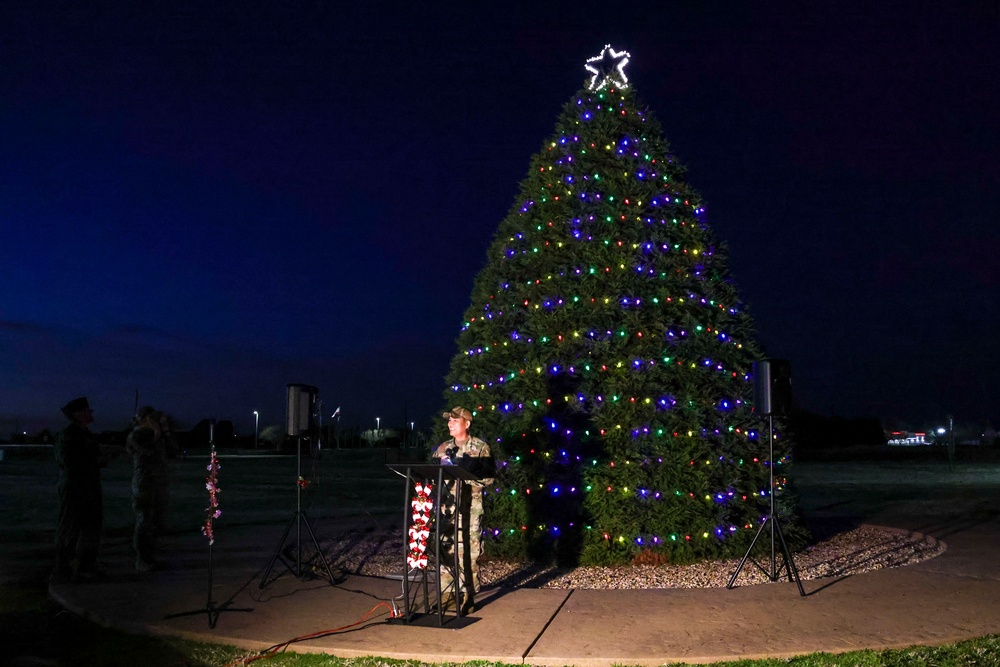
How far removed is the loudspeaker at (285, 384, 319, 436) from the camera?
29.5ft

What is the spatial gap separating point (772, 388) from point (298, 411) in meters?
4.90

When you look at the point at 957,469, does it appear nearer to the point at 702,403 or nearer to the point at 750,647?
the point at 702,403

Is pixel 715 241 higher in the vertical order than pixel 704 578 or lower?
higher

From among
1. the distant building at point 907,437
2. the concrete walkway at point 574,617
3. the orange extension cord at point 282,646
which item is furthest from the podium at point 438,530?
the distant building at point 907,437

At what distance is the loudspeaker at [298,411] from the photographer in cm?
900

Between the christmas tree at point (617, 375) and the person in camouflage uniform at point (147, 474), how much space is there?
3.82m

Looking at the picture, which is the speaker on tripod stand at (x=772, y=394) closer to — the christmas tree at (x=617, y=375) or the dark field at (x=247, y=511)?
the christmas tree at (x=617, y=375)

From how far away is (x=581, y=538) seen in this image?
404 inches

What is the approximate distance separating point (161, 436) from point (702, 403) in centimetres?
706

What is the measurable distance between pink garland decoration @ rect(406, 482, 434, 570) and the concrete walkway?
1.72ft

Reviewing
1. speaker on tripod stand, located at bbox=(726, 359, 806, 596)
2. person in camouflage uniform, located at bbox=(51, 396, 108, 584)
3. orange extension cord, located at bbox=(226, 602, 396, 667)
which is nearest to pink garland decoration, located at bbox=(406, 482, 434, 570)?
orange extension cord, located at bbox=(226, 602, 396, 667)

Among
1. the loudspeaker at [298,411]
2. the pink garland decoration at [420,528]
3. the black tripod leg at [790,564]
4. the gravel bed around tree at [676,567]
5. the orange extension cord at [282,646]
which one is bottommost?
the orange extension cord at [282,646]

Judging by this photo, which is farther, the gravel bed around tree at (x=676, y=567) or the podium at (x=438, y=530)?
the gravel bed around tree at (x=676, y=567)

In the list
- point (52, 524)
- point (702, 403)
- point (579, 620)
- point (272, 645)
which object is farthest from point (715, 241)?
point (52, 524)
